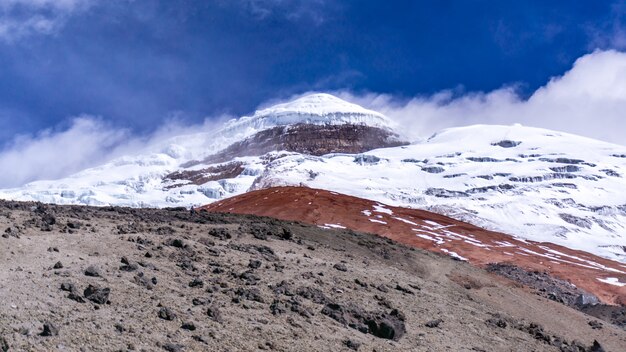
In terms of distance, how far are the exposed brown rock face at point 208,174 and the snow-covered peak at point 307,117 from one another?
33.3 m

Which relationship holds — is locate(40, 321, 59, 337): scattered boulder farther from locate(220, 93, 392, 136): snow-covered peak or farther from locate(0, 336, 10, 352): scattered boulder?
locate(220, 93, 392, 136): snow-covered peak

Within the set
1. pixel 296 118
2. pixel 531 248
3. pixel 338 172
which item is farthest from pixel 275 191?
pixel 296 118

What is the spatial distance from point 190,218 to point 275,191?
1490 inches

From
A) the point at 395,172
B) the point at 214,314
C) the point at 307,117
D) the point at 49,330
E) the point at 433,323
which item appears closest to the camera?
the point at 49,330

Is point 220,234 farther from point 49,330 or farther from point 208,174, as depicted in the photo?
point 208,174

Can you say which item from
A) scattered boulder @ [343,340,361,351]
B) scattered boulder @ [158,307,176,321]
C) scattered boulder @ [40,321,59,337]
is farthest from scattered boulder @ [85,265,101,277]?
Answer: scattered boulder @ [343,340,361,351]

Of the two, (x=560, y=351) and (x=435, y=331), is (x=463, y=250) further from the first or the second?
(x=435, y=331)

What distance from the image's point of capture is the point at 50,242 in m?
15.6

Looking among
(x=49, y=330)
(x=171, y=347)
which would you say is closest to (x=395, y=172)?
(x=171, y=347)

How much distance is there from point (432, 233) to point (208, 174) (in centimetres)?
10008

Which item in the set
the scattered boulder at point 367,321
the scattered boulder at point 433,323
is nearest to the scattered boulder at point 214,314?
the scattered boulder at point 367,321

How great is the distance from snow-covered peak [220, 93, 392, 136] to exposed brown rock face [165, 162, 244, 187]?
33.3 m

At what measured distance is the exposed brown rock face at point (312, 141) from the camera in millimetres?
162875

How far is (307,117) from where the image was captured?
180 metres
